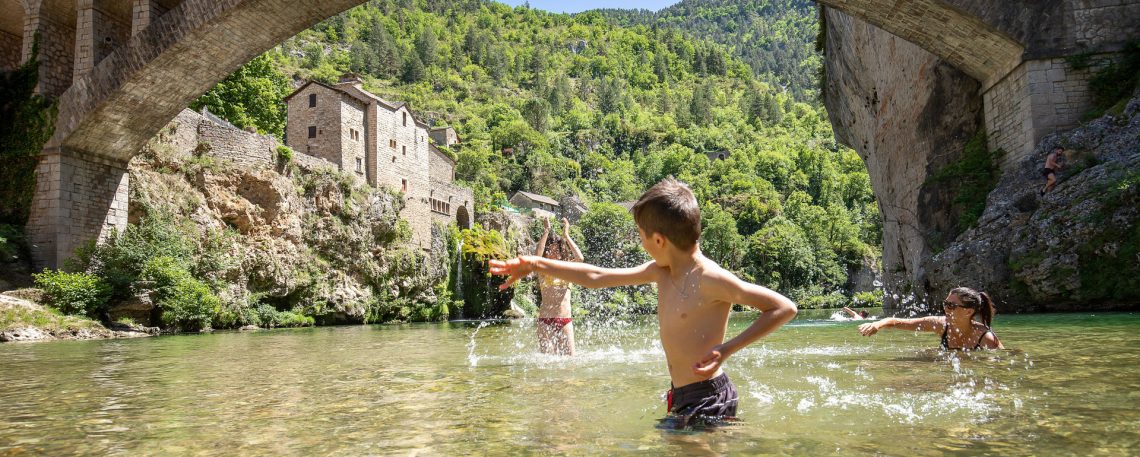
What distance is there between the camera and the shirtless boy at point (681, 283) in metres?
2.86

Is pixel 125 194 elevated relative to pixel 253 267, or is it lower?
elevated

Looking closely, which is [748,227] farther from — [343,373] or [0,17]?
[343,373]

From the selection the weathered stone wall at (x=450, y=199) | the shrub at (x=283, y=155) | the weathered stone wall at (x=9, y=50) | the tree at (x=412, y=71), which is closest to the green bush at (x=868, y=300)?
the weathered stone wall at (x=450, y=199)

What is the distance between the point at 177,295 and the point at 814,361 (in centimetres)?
1621

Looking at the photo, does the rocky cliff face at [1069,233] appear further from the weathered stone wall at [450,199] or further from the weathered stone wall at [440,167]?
the weathered stone wall at [440,167]

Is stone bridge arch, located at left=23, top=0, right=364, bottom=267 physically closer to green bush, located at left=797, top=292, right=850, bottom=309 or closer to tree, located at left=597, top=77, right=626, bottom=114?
green bush, located at left=797, top=292, right=850, bottom=309

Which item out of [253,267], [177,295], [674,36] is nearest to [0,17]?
[177,295]

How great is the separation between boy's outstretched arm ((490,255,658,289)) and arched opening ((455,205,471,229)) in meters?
38.8

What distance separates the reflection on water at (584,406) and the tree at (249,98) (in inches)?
1175

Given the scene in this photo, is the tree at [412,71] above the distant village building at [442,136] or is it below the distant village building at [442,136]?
above

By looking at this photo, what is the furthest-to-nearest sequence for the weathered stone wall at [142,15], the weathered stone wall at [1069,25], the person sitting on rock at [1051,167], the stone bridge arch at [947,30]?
the weathered stone wall at [142,15]
the weathered stone wall at [1069,25]
the stone bridge arch at [947,30]
the person sitting on rock at [1051,167]

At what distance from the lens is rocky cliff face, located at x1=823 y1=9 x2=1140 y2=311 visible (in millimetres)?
11242

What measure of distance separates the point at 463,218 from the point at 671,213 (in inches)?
1553

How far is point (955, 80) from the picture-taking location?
647 inches
